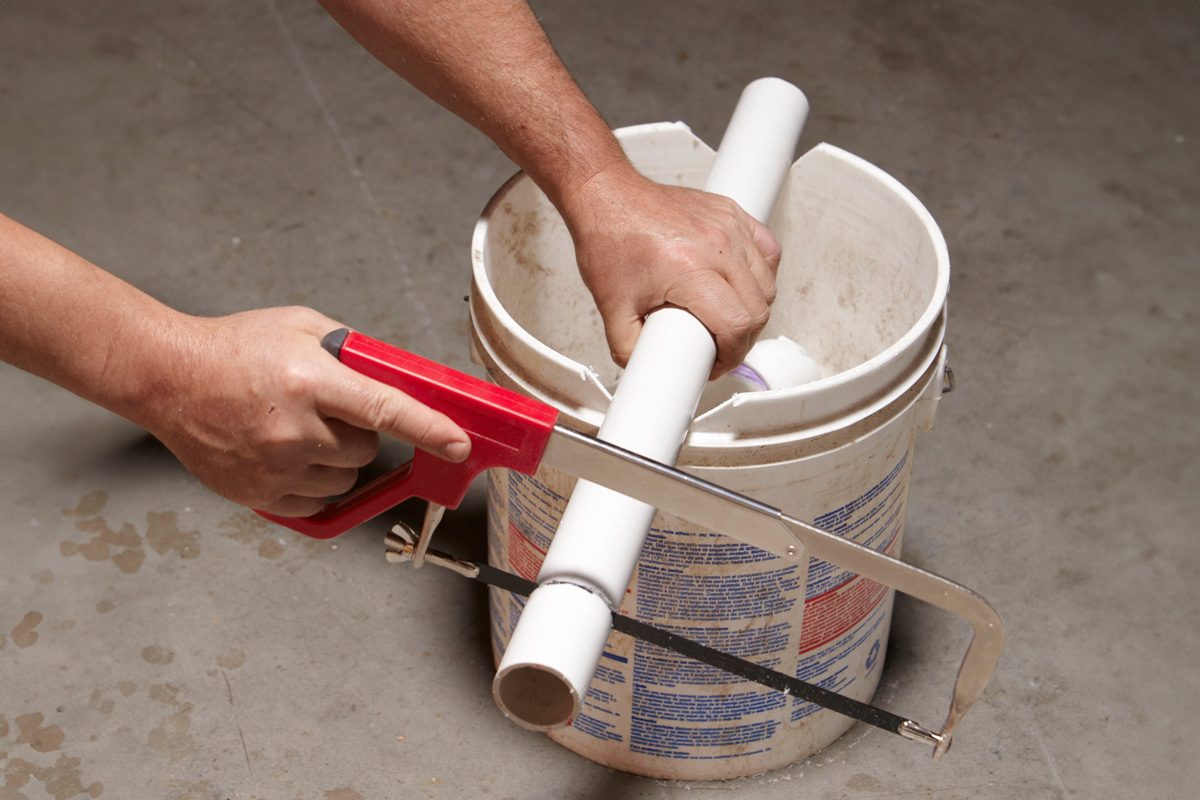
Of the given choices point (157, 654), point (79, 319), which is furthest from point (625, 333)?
point (157, 654)

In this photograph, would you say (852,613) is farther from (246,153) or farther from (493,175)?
(246,153)

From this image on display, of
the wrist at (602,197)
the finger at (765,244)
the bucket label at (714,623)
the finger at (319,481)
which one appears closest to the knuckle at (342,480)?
the finger at (319,481)

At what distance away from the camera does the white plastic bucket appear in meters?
1.30

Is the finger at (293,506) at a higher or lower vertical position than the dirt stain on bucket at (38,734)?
higher

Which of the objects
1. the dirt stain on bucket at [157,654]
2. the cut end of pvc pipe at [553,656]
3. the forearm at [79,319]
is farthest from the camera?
the dirt stain on bucket at [157,654]

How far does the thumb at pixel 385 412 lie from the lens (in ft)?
3.60

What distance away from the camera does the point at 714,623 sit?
1.41 m

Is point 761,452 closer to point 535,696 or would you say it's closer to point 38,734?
point 535,696

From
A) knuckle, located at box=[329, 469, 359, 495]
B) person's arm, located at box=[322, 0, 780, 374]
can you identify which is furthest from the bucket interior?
knuckle, located at box=[329, 469, 359, 495]

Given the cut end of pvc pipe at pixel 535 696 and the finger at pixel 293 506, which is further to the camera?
the finger at pixel 293 506

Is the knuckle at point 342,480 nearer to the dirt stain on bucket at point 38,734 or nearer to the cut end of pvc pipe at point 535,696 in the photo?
the cut end of pvc pipe at point 535,696

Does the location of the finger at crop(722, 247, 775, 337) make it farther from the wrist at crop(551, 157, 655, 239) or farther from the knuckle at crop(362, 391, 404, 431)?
the knuckle at crop(362, 391, 404, 431)

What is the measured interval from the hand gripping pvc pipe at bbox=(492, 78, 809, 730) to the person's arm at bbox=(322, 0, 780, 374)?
3 cm

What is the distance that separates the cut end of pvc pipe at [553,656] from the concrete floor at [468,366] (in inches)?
20.5
